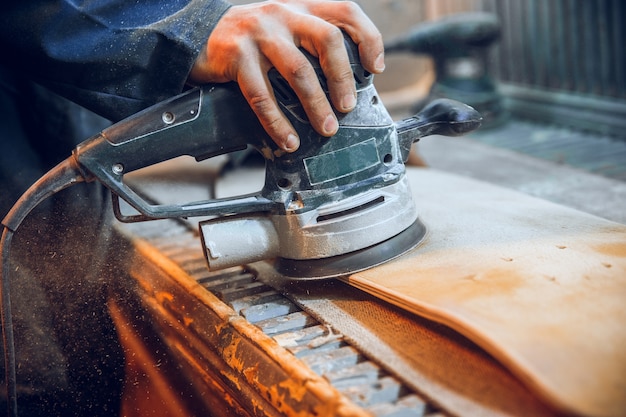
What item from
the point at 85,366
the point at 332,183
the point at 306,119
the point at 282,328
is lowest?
the point at 85,366

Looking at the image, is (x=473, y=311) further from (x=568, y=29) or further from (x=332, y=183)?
(x=568, y=29)

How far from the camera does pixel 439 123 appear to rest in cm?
119

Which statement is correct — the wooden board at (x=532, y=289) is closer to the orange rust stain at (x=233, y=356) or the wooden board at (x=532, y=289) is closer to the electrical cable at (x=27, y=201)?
the orange rust stain at (x=233, y=356)

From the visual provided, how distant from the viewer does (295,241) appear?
44.7 inches

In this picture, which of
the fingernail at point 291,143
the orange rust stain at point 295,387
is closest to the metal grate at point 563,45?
the fingernail at point 291,143

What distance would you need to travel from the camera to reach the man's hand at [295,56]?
1050mm

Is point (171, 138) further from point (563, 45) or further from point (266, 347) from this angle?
point (563, 45)

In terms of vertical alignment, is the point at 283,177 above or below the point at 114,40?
below

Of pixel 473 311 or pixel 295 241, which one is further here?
pixel 295 241

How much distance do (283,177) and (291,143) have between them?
0.07 m

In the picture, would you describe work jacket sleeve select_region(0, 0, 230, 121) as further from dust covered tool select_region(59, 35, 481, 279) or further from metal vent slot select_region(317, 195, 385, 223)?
metal vent slot select_region(317, 195, 385, 223)

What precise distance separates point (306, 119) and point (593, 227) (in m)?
0.54

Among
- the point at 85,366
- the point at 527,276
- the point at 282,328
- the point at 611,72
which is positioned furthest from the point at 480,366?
the point at 611,72

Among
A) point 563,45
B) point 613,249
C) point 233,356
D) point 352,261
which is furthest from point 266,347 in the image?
point 563,45
